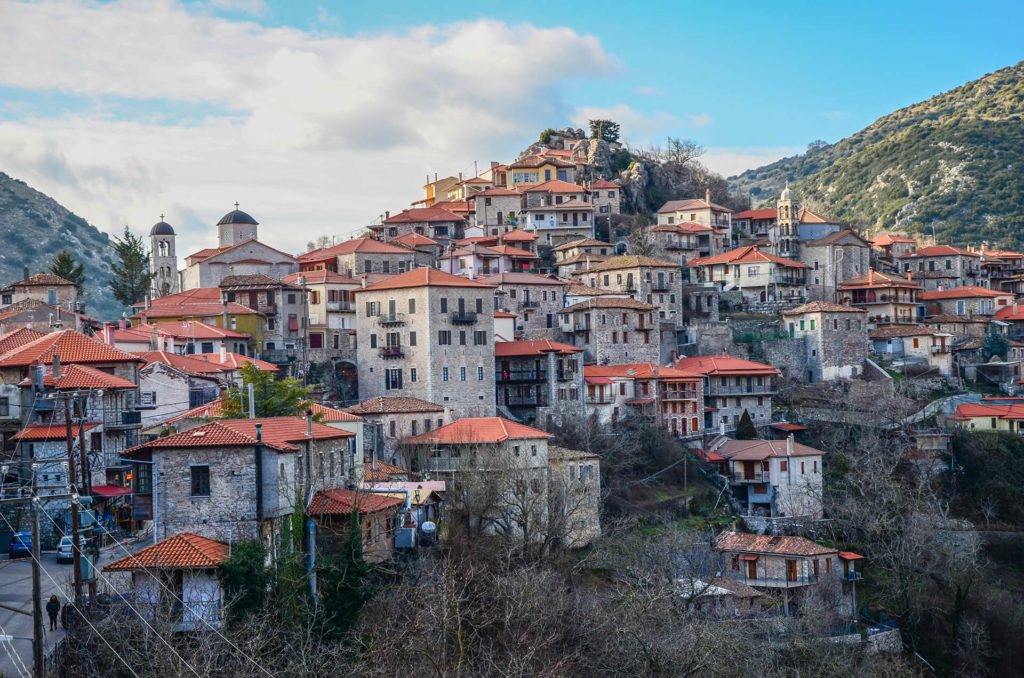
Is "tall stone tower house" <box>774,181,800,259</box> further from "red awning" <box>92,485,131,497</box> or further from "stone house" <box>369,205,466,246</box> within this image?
"red awning" <box>92,485,131,497</box>

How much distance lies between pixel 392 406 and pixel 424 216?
43.2 meters

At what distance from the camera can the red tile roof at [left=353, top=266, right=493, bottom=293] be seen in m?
66.6

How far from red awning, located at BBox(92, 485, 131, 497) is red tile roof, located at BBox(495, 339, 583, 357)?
27.4 m

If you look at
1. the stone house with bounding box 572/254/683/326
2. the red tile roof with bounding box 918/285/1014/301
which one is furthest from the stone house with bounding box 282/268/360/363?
the red tile roof with bounding box 918/285/1014/301

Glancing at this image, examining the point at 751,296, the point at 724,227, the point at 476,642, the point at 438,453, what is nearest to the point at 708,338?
the point at 751,296

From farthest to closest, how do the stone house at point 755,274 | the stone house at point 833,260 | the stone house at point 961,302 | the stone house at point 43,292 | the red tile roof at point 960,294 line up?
1. the stone house at point 961,302
2. the red tile roof at point 960,294
3. the stone house at point 833,260
4. the stone house at point 755,274
5. the stone house at point 43,292

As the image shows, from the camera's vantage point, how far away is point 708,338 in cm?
8406

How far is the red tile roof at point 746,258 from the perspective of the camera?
307 feet

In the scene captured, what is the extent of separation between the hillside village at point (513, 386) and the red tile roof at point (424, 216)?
1.12 feet

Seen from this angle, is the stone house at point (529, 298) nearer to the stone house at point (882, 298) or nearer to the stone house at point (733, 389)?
the stone house at point (733, 389)

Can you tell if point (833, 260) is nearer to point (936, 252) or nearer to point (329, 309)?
point (936, 252)

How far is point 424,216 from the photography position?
100500 mm

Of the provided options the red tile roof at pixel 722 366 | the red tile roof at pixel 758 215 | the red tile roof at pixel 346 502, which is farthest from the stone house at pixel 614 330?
the red tile roof at pixel 758 215

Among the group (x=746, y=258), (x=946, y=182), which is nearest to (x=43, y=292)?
(x=746, y=258)
